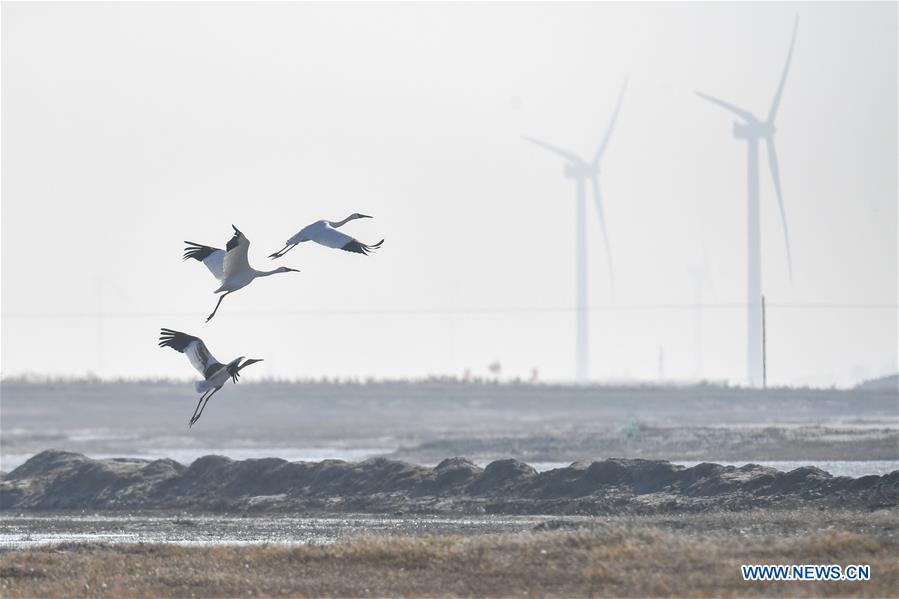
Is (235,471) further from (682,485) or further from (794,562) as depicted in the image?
(794,562)

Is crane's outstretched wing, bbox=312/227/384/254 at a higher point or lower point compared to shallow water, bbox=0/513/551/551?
higher

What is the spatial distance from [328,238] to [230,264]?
2330 millimetres

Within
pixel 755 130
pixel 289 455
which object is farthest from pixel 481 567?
pixel 755 130

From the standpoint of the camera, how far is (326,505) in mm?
55188

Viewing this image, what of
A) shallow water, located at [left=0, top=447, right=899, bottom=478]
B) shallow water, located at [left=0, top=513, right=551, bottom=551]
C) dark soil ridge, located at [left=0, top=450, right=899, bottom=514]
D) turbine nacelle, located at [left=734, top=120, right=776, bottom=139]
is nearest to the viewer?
shallow water, located at [left=0, top=513, right=551, bottom=551]

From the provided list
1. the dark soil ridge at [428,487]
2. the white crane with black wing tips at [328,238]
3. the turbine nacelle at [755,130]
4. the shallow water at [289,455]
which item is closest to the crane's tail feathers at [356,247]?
the white crane with black wing tips at [328,238]

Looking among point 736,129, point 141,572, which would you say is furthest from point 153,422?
point 141,572

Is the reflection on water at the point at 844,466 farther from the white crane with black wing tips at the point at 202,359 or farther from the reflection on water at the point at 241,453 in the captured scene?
the white crane with black wing tips at the point at 202,359

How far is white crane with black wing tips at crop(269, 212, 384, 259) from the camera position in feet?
108

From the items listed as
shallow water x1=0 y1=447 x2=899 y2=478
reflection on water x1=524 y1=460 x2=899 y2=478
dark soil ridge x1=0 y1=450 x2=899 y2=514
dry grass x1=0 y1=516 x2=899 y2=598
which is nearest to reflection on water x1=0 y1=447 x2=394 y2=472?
shallow water x1=0 y1=447 x2=899 y2=478

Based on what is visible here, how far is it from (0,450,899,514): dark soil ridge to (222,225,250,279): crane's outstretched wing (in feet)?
57.5

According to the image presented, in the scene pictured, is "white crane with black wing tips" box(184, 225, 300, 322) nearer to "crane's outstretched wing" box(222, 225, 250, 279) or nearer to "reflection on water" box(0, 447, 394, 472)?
"crane's outstretched wing" box(222, 225, 250, 279)

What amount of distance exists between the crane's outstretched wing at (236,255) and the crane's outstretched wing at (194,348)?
4.80ft

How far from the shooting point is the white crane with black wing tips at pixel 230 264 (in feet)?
114
